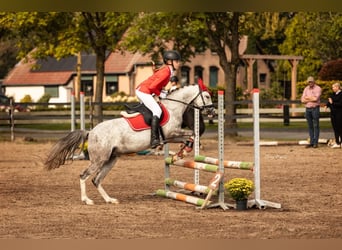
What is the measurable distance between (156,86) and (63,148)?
45.1 inches

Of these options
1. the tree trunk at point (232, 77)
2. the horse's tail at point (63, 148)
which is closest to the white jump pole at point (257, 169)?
the horse's tail at point (63, 148)

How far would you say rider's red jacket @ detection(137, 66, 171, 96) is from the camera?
7816 mm

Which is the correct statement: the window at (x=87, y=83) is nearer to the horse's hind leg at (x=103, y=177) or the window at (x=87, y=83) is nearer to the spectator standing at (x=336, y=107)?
the spectator standing at (x=336, y=107)

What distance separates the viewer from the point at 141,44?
925 inches

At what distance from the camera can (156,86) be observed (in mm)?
8031

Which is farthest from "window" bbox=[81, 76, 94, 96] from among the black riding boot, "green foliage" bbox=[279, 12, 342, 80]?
the black riding boot

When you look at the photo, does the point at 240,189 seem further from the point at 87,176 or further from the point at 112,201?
the point at 87,176

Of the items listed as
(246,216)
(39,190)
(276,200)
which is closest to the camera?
(246,216)

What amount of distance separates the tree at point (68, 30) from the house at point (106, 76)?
74.4 ft

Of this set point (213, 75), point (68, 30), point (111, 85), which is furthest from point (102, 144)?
point (111, 85)

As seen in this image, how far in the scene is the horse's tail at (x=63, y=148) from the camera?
7.83 meters
